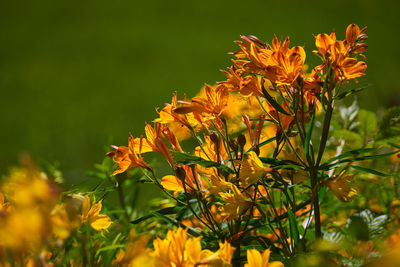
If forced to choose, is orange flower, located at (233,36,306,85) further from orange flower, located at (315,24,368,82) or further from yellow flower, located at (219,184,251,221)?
yellow flower, located at (219,184,251,221)

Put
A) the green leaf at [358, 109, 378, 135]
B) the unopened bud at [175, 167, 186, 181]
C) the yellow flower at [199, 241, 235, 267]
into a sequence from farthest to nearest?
the green leaf at [358, 109, 378, 135] < the unopened bud at [175, 167, 186, 181] < the yellow flower at [199, 241, 235, 267]

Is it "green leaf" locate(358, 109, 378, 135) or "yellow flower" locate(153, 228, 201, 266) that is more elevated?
"green leaf" locate(358, 109, 378, 135)

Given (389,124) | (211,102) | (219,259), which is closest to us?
(219,259)

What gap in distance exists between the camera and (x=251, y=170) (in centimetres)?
45

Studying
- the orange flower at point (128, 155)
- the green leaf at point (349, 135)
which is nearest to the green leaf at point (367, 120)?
the green leaf at point (349, 135)

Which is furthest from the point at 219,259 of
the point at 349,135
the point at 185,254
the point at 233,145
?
the point at 349,135

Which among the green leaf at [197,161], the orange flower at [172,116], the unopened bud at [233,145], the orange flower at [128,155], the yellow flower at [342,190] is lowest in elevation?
the orange flower at [128,155]

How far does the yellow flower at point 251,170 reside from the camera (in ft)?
1.43

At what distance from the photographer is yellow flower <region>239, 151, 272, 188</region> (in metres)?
0.44

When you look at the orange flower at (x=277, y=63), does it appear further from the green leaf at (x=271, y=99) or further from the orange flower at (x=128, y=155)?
the orange flower at (x=128, y=155)

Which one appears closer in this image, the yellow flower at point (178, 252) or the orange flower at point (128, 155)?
the yellow flower at point (178, 252)

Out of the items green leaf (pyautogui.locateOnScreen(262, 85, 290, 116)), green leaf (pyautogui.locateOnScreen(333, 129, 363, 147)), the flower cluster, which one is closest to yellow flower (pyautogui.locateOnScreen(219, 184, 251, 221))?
the flower cluster

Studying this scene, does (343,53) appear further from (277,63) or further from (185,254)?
(185,254)

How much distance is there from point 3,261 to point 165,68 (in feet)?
12.4
